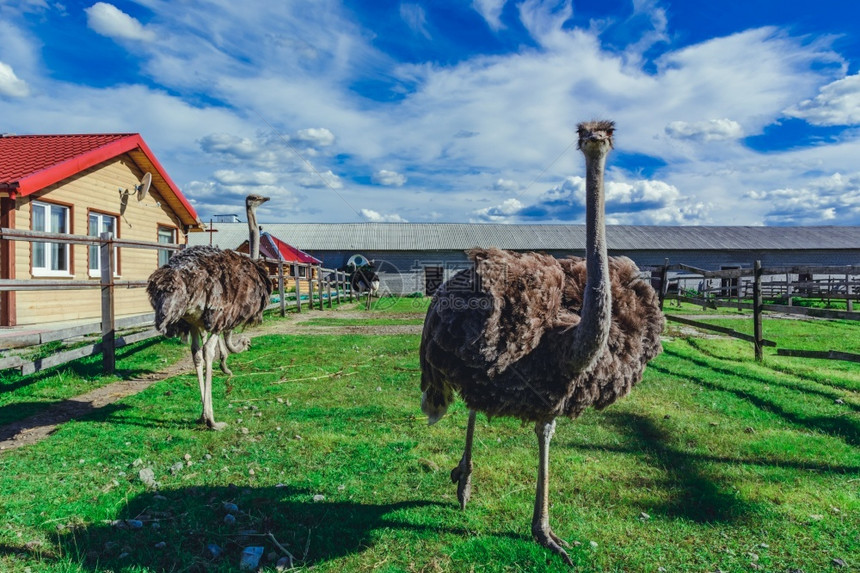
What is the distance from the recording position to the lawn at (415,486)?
2.89m

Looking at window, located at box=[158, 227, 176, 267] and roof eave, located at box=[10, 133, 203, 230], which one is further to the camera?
window, located at box=[158, 227, 176, 267]

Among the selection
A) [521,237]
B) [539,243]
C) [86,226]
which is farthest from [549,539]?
[521,237]

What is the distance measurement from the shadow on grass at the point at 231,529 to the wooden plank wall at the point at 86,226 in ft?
30.6

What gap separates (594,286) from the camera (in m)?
2.72

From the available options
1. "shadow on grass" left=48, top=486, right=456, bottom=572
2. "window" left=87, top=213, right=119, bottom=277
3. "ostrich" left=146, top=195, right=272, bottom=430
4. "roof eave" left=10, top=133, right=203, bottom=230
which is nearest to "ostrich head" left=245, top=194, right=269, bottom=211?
Result: "ostrich" left=146, top=195, right=272, bottom=430

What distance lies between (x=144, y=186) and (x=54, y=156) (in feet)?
8.21

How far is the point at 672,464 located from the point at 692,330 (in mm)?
10148

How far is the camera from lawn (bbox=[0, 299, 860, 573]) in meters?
2.89

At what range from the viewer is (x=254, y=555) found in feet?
9.25

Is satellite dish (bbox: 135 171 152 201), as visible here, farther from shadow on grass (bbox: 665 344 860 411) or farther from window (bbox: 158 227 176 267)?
shadow on grass (bbox: 665 344 860 411)

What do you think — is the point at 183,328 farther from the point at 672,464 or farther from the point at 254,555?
the point at 672,464

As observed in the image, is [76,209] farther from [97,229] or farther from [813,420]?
[813,420]

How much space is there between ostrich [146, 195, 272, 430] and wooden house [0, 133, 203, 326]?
5.64 m

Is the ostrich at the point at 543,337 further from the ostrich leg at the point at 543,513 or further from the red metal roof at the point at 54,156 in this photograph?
the red metal roof at the point at 54,156
